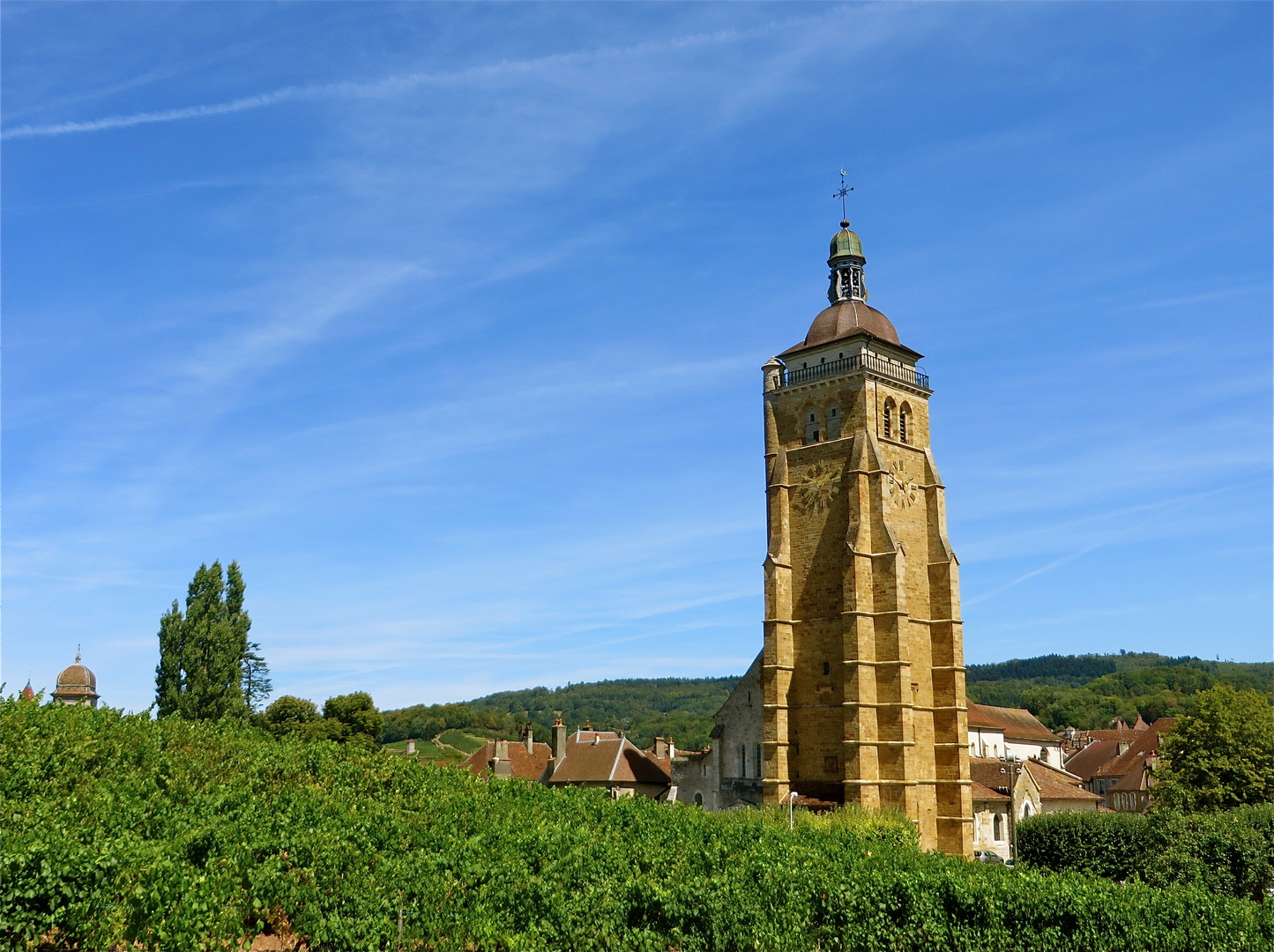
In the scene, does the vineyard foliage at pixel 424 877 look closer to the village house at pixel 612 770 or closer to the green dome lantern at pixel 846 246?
the village house at pixel 612 770

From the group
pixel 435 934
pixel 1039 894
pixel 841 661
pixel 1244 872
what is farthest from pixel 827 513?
pixel 435 934

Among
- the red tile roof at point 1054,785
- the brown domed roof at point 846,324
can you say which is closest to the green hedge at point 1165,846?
the red tile roof at point 1054,785

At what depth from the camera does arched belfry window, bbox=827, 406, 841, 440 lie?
47.2m

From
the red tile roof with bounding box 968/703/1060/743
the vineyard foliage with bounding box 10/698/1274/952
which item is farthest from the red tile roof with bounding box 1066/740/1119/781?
the vineyard foliage with bounding box 10/698/1274/952

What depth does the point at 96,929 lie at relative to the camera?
15086 millimetres

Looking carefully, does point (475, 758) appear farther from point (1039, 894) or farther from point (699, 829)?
point (1039, 894)

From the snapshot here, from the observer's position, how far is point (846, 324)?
48.5m

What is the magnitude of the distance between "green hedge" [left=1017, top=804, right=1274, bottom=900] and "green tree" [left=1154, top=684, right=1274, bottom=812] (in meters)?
3.48

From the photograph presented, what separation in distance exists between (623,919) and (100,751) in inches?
519

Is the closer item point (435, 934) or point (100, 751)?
point (435, 934)

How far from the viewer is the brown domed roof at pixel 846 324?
48438mm

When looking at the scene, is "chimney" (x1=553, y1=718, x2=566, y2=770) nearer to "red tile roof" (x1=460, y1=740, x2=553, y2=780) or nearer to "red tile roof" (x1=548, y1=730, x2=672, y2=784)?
"red tile roof" (x1=548, y1=730, x2=672, y2=784)

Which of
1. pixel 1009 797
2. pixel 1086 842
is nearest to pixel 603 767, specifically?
pixel 1009 797

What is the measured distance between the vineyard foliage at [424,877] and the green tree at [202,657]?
1572 centimetres
